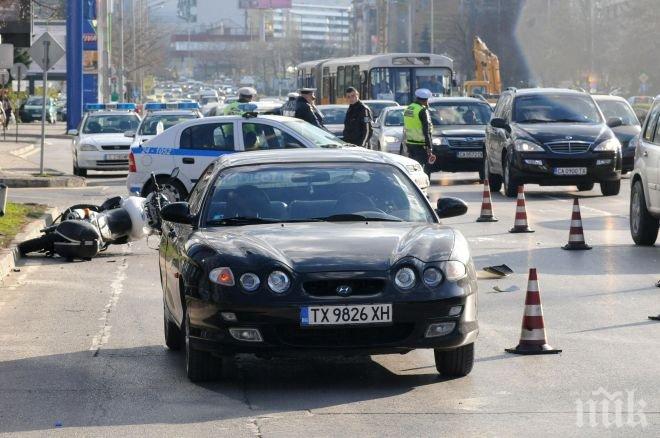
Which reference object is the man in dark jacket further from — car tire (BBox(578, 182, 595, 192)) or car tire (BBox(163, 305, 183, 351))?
car tire (BBox(163, 305, 183, 351))

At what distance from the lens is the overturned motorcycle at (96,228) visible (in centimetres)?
1688

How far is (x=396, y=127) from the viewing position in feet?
115

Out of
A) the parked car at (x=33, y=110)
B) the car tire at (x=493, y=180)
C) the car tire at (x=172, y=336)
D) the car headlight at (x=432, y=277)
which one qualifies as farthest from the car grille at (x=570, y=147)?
the parked car at (x=33, y=110)

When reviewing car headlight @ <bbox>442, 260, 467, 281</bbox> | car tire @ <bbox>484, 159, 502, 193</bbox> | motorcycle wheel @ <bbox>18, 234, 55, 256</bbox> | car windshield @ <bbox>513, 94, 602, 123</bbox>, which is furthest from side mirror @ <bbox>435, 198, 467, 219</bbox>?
car tire @ <bbox>484, 159, 502, 193</bbox>

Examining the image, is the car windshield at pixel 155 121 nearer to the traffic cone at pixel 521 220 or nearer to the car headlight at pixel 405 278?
the traffic cone at pixel 521 220

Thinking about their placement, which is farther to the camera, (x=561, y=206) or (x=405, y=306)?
(x=561, y=206)

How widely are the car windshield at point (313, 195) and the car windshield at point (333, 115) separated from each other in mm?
28591

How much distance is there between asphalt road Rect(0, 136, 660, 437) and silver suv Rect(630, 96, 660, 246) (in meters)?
2.37

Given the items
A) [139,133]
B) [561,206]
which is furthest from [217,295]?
[139,133]

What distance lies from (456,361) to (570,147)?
55.9 feet

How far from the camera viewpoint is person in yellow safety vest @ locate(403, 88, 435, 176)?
83.8 ft

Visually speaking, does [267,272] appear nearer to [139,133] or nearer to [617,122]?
[617,122]

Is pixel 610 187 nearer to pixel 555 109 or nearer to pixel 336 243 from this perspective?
pixel 555 109

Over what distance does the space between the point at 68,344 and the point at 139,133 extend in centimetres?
2131
